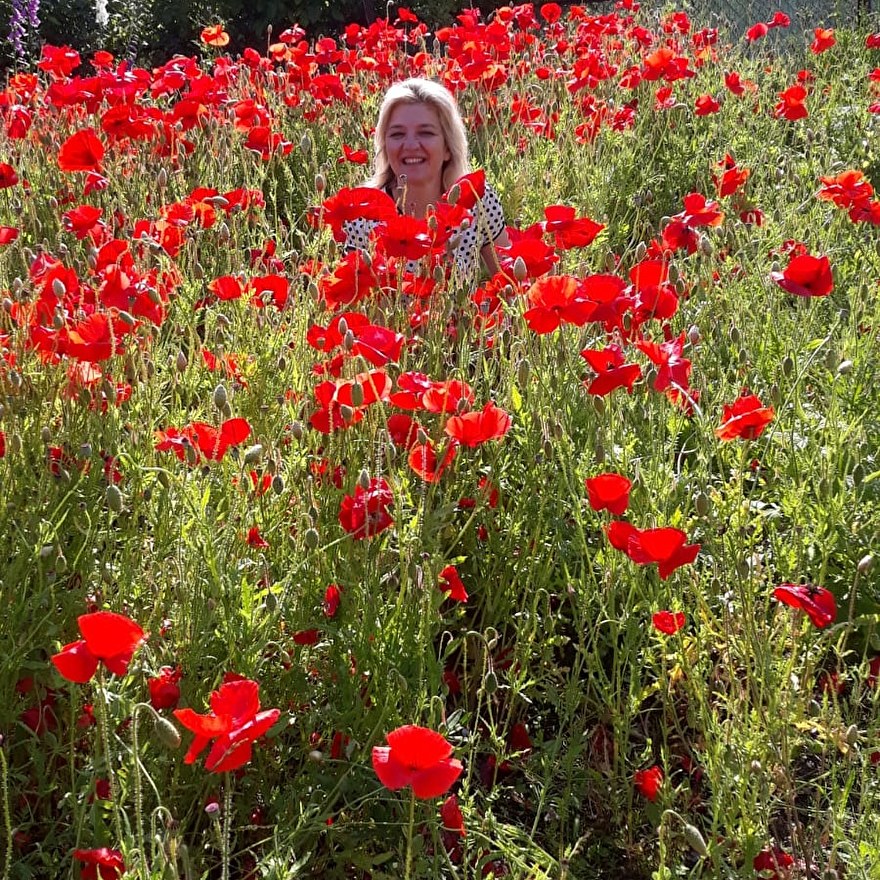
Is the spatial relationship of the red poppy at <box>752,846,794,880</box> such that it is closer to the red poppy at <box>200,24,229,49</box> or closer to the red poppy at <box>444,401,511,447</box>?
the red poppy at <box>444,401,511,447</box>

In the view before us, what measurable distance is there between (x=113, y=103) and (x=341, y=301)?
2.28 meters

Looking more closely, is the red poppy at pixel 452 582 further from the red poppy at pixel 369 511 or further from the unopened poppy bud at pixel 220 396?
the unopened poppy bud at pixel 220 396

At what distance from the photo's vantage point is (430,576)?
158 centimetres

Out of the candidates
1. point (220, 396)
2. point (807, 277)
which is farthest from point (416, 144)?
point (220, 396)

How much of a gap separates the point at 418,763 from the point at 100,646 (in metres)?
0.34

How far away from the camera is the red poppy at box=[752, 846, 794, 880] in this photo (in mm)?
1493

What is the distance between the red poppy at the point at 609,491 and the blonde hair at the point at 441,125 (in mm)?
2647

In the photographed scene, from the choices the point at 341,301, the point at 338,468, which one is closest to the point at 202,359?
the point at 341,301

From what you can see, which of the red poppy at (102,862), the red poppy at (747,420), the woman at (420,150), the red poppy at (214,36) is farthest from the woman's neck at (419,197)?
the red poppy at (102,862)

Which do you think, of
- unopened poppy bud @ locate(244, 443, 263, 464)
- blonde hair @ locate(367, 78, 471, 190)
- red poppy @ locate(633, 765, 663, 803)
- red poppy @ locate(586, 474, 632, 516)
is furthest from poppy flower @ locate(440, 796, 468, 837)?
blonde hair @ locate(367, 78, 471, 190)

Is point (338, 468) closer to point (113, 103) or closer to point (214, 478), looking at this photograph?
point (214, 478)

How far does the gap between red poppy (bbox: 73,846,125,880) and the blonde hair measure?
9.76ft

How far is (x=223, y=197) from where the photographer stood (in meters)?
2.77

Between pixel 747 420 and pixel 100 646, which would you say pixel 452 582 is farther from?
pixel 100 646
